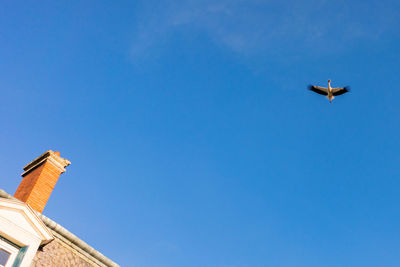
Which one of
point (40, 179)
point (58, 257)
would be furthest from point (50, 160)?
point (58, 257)

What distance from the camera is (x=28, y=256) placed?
10.3 metres

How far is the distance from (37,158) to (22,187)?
99 cm

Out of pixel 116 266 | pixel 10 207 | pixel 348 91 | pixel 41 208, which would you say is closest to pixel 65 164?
pixel 41 208

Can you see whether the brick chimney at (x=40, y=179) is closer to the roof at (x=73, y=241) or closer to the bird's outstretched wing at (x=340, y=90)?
the roof at (x=73, y=241)

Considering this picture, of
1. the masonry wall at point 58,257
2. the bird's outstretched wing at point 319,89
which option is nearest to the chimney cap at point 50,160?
the masonry wall at point 58,257

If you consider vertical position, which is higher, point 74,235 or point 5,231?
point 74,235

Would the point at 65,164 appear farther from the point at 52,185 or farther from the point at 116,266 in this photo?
the point at 116,266

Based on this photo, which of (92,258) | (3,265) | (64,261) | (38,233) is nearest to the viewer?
(3,265)

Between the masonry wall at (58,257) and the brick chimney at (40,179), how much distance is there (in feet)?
3.74

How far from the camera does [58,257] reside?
1130 centimetres

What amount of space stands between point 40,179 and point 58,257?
7.77 ft

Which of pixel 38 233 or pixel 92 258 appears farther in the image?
pixel 92 258

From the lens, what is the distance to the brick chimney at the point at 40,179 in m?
11.7

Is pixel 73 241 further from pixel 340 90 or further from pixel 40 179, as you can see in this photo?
pixel 340 90
